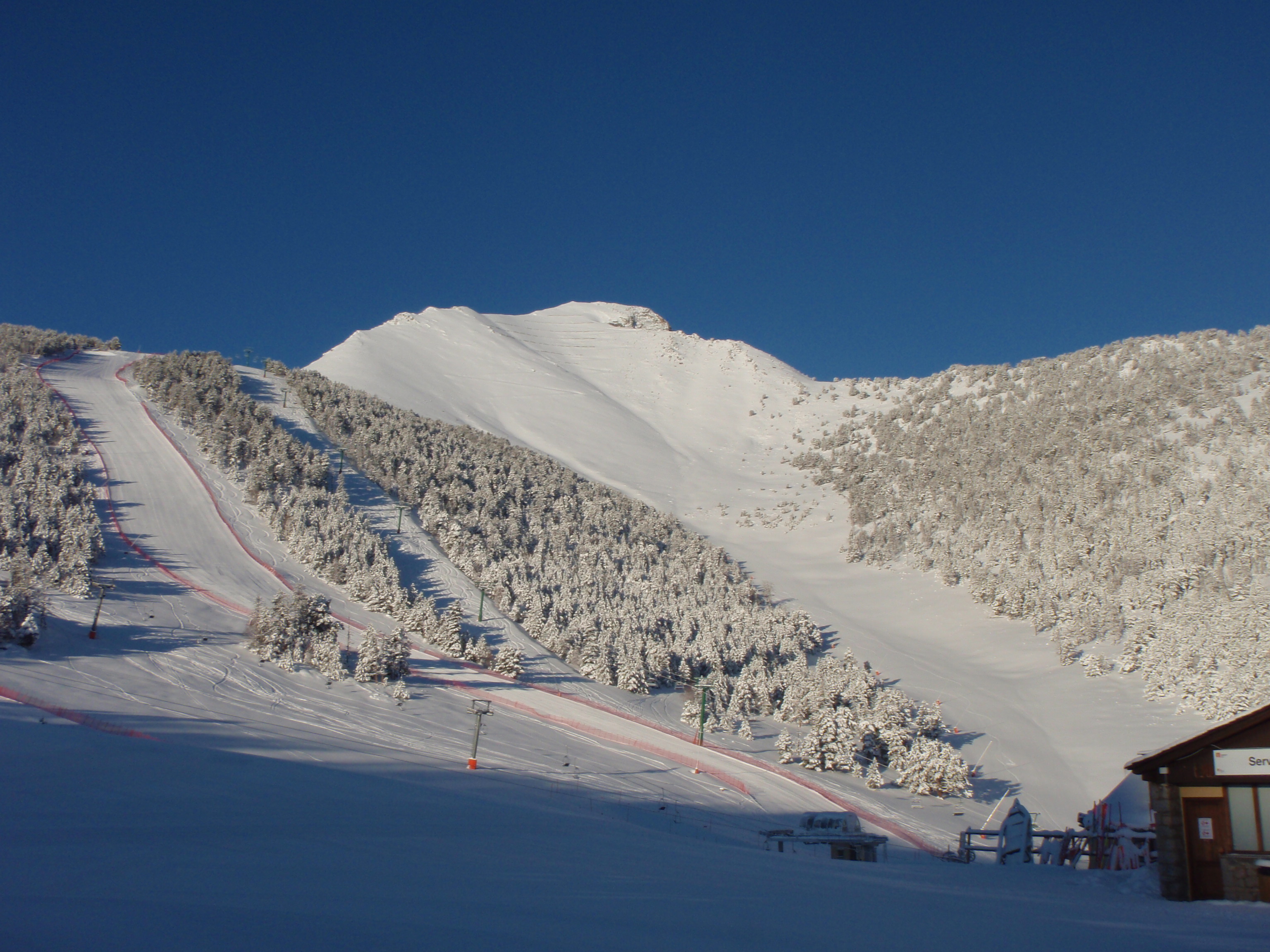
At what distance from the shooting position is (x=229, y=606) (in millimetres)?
34594

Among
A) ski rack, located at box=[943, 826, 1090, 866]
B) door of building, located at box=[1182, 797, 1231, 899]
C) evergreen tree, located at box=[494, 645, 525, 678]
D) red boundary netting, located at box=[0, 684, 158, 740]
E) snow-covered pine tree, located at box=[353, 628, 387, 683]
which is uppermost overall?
evergreen tree, located at box=[494, 645, 525, 678]

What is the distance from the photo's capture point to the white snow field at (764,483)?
110 ft

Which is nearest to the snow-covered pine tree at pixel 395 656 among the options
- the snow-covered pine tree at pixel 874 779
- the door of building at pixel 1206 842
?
the snow-covered pine tree at pixel 874 779

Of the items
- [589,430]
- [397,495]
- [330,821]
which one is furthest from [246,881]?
[589,430]

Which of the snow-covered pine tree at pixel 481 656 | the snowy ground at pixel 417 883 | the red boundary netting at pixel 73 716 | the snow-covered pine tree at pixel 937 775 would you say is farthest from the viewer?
the snow-covered pine tree at pixel 481 656

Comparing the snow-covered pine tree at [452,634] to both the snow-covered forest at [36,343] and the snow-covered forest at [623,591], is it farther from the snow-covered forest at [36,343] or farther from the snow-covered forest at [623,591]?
the snow-covered forest at [36,343]

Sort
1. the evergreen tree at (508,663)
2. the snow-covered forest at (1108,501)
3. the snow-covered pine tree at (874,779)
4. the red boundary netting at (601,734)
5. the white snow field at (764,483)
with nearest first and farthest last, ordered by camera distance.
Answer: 1. the red boundary netting at (601,734)
2. the snow-covered pine tree at (874,779)
3. the white snow field at (764,483)
4. the evergreen tree at (508,663)
5. the snow-covered forest at (1108,501)

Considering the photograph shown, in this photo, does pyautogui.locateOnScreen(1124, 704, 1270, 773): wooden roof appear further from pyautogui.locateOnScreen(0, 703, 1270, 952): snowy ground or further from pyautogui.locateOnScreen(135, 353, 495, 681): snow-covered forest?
pyautogui.locateOnScreen(135, 353, 495, 681): snow-covered forest

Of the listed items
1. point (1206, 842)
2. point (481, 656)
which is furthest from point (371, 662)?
point (1206, 842)

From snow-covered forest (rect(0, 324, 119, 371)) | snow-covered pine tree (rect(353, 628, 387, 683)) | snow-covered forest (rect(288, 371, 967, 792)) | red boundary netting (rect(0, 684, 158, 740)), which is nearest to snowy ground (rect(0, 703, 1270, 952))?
red boundary netting (rect(0, 684, 158, 740))

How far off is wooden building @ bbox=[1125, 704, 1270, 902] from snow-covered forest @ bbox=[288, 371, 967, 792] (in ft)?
71.6

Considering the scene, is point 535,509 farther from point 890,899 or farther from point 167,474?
point 890,899

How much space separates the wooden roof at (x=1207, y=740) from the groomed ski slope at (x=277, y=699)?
1272cm

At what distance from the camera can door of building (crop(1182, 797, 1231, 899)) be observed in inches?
376
